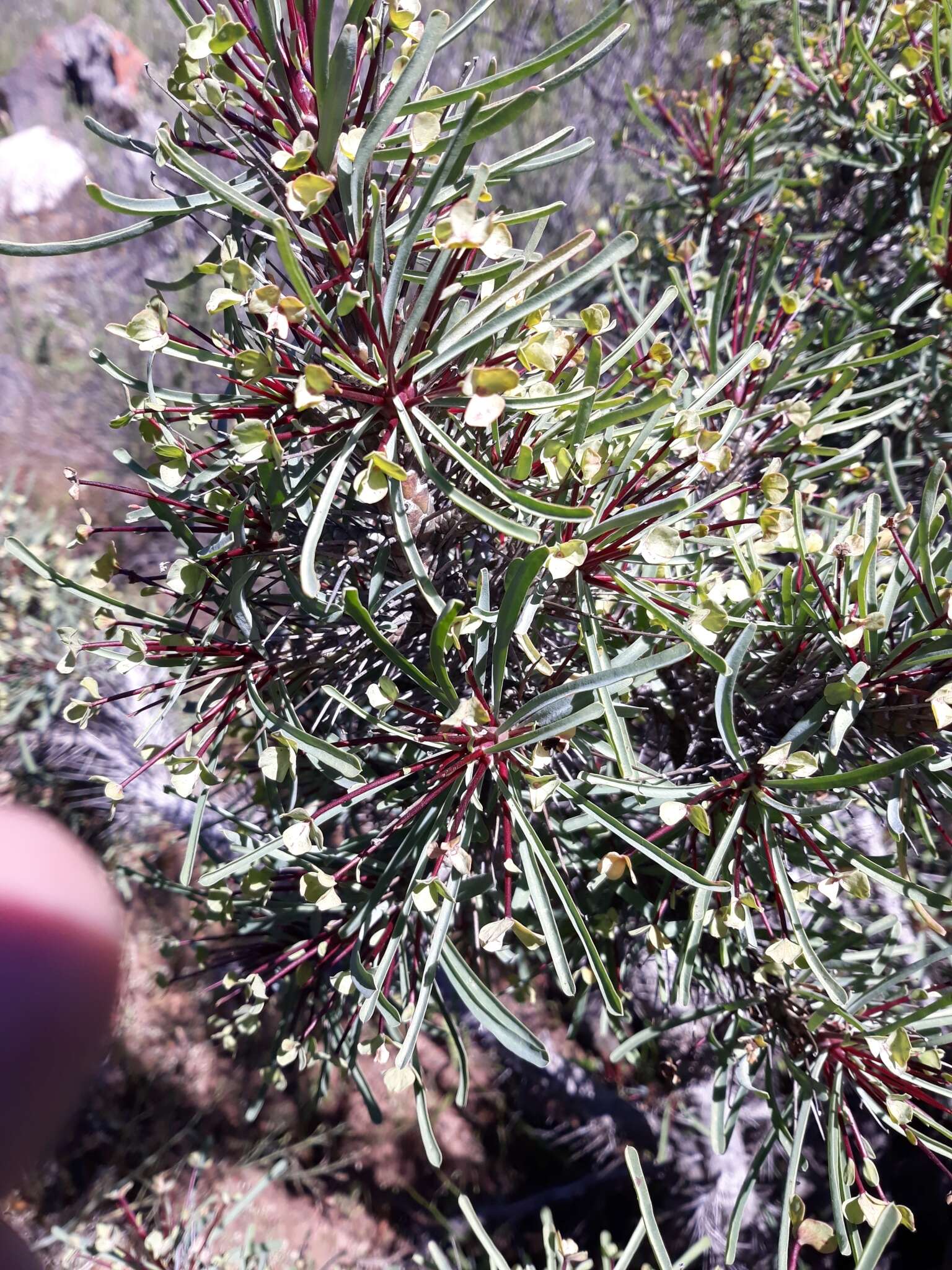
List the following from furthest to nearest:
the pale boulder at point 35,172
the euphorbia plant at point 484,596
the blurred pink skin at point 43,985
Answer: the pale boulder at point 35,172 < the blurred pink skin at point 43,985 < the euphorbia plant at point 484,596

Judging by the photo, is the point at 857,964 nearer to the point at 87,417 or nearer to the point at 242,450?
the point at 242,450

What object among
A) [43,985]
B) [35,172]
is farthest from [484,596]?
[35,172]

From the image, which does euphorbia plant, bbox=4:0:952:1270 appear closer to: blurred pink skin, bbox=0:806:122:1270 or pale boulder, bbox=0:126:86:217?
blurred pink skin, bbox=0:806:122:1270

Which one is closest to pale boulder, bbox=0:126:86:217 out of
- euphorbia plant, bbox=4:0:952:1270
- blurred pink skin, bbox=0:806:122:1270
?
euphorbia plant, bbox=4:0:952:1270

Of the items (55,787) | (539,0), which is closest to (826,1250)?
(55,787)

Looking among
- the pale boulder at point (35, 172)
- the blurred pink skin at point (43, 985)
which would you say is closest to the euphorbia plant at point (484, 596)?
the blurred pink skin at point (43, 985)

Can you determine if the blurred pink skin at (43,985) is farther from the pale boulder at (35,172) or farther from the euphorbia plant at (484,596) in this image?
the pale boulder at (35,172)
